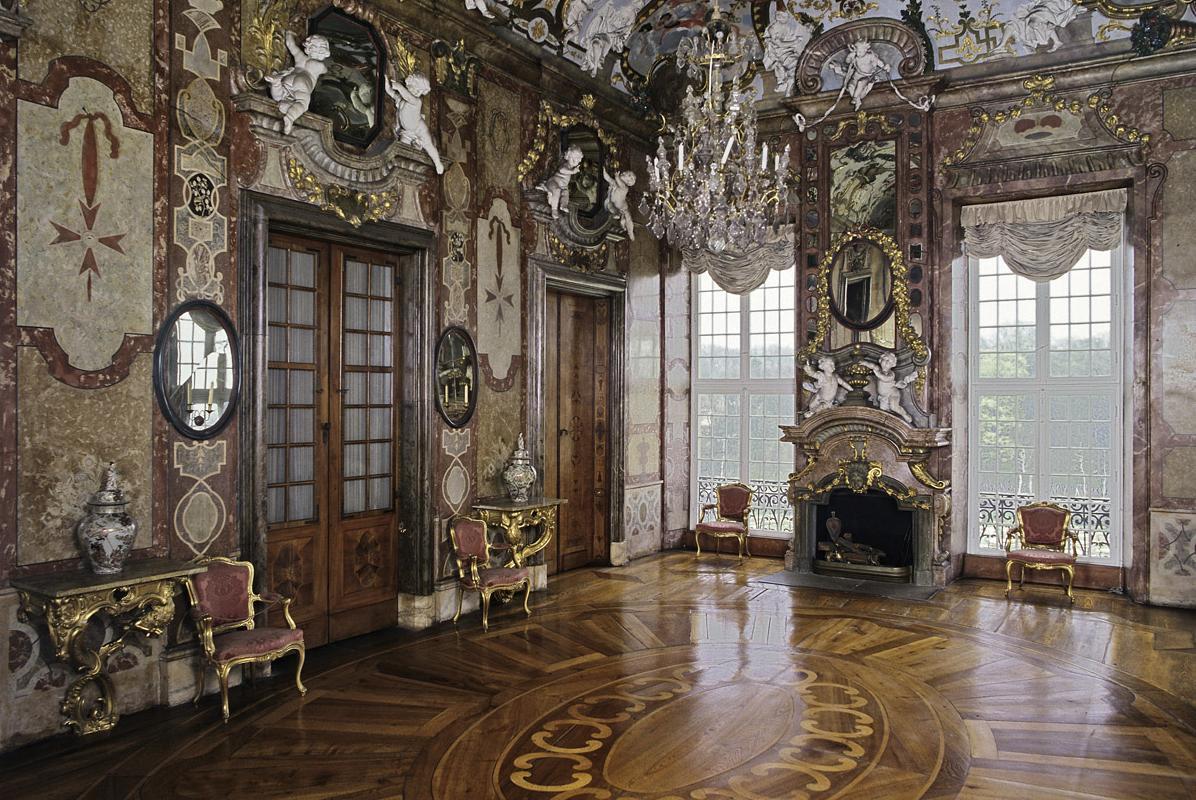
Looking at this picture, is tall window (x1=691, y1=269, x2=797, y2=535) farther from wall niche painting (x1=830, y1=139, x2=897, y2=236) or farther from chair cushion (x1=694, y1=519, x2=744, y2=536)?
wall niche painting (x1=830, y1=139, x2=897, y2=236)

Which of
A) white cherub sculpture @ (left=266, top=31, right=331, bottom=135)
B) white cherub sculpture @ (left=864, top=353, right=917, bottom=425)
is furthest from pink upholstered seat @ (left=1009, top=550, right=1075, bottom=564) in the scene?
white cherub sculpture @ (left=266, top=31, right=331, bottom=135)

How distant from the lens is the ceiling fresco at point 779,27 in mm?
7941

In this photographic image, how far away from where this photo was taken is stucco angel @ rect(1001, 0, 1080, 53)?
8.00 meters

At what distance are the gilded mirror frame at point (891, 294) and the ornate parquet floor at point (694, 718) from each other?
2.83 meters

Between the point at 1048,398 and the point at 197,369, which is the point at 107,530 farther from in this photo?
the point at 1048,398

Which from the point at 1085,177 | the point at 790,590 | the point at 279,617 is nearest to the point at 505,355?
the point at 279,617

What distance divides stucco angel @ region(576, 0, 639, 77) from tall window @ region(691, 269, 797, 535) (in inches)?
112

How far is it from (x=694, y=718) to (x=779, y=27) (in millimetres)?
7217

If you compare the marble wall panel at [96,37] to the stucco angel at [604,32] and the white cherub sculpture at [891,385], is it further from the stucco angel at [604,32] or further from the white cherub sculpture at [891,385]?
the white cherub sculpture at [891,385]

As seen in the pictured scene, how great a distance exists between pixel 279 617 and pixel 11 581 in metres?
1.89

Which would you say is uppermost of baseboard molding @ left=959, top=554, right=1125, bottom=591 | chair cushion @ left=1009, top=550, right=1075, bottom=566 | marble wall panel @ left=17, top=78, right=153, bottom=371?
marble wall panel @ left=17, top=78, right=153, bottom=371

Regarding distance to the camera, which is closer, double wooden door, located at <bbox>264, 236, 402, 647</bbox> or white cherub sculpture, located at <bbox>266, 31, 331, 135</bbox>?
white cherub sculpture, located at <bbox>266, 31, 331, 135</bbox>

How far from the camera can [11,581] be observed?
4.42 metres

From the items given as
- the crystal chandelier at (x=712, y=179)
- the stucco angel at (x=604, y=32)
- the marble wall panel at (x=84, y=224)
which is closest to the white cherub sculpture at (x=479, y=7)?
the stucco angel at (x=604, y=32)
